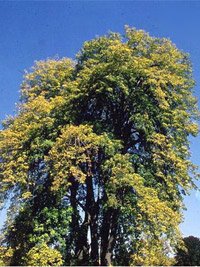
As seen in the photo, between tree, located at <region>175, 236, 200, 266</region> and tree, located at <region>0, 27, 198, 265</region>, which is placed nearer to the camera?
tree, located at <region>0, 27, 198, 265</region>

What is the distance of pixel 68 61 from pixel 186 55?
1037 cm

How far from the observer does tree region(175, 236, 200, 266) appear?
37844mm

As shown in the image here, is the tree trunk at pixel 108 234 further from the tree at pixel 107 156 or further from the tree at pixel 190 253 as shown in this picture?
the tree at pixel 190 253

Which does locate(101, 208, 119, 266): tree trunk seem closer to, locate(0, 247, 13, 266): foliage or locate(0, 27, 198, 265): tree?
locate(0, 27, 198, 265): tree

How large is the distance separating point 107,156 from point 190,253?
14.8 meters

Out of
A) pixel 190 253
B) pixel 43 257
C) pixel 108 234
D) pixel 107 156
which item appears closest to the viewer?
pixel 43 257

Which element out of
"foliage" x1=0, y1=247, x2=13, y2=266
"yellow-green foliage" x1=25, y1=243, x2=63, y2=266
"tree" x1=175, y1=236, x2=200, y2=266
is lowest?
"yellow-green foliage" x1=25, y1=243, x2=63, y2=266

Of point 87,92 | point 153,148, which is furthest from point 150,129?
point 87,92

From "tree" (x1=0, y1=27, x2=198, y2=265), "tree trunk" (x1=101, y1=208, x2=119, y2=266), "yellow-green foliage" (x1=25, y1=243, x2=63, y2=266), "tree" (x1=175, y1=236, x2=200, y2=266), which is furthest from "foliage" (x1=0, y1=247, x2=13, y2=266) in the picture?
"tree" (x1=175, y1=236, x2=200, y2=266)

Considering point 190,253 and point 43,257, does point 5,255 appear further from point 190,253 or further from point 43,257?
point 190,253

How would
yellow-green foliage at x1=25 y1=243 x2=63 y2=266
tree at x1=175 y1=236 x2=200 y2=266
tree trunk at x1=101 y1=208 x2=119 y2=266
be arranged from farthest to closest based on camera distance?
tree at x1=175 y1=236 x2=200 y2=266 → tree trunk at x1=101 y1=208 x2=119 y2=266 → yellow-green foliage at x1=25 y1=243 x2=63 y2=266

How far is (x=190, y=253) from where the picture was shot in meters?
38.2

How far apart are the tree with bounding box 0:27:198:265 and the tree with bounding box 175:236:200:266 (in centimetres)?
877

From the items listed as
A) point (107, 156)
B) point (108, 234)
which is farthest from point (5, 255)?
point (107, 156)
